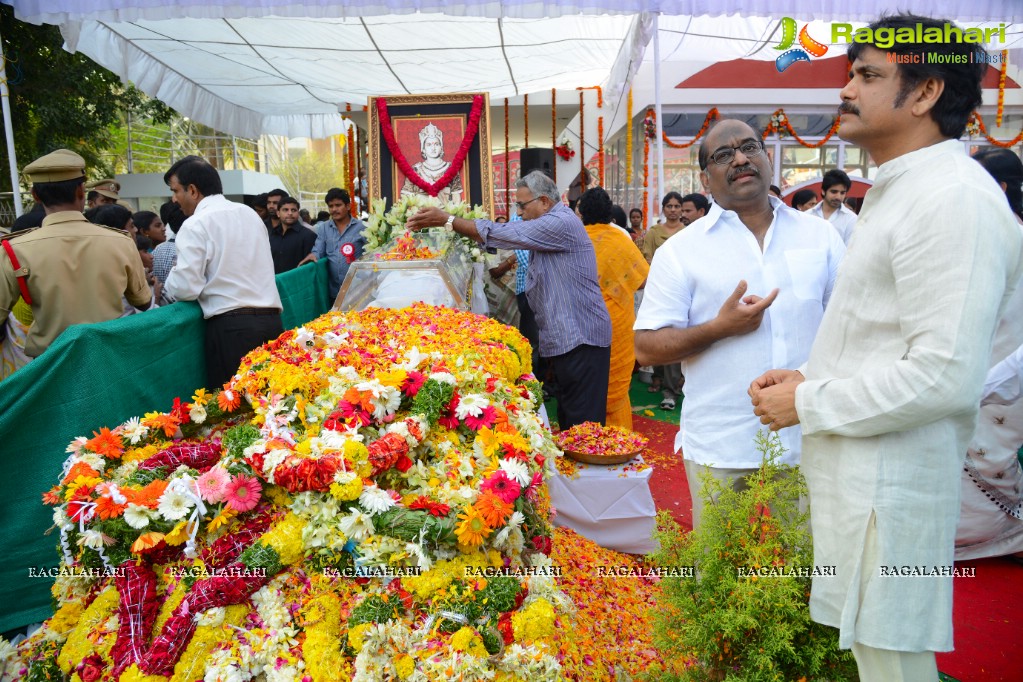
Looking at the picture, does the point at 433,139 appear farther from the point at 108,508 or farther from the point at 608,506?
the point at 108,508

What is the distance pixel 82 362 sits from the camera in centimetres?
291

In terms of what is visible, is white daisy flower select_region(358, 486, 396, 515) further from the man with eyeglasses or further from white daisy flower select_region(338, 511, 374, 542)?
the man with eyeglasses

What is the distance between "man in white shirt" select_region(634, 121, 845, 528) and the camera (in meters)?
2.19

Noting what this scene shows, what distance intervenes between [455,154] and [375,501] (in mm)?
5606

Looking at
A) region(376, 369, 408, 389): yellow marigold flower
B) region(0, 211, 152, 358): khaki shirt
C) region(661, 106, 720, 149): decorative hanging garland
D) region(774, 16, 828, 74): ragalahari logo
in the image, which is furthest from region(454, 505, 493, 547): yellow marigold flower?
region(661, 106, 720, 149): decorative hanging garland

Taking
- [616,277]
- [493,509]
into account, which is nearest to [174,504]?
[493,509]

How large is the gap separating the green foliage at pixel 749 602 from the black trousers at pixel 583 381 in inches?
106

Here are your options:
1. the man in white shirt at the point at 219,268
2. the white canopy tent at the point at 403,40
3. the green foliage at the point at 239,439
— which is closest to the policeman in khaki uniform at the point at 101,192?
the white canopy tent at the point at 403,40

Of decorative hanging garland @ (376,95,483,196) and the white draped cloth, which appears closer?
the white draped cloth

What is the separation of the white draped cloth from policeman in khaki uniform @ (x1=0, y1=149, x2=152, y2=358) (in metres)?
3.26

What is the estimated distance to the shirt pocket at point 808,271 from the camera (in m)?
2.20

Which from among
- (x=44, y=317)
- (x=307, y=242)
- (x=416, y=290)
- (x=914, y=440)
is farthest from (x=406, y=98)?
(x=914, y=440)

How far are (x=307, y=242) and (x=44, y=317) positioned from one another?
4.19 metres

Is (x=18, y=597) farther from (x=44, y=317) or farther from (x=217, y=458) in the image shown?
(x=44, y=317)
